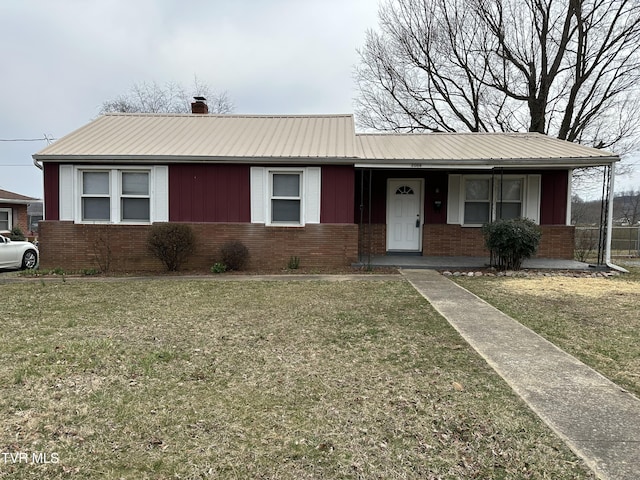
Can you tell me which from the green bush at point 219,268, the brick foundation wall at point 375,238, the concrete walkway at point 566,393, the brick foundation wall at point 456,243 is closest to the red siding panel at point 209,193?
the green bush at point 219,268

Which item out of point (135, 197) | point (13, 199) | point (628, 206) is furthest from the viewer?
point (628, 206)

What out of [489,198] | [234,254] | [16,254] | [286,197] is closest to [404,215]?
[489,198]

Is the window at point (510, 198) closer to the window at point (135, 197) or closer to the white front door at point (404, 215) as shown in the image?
the white front door at point (404, 215)

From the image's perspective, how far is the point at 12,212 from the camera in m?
25.3

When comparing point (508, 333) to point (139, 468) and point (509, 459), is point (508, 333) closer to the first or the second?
point (509, 459)

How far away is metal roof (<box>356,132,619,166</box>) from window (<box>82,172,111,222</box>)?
710 centimetres

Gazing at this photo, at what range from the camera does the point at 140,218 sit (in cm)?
1154

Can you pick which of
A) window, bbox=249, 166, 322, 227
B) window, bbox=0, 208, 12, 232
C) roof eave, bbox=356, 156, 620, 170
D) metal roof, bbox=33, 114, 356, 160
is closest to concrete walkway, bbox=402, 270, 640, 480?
roof eave, bbox=356, 156, 620, 170

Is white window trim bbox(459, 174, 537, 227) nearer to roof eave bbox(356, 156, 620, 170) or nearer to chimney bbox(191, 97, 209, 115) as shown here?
roof eave bbox(356, 156, 620, 170)

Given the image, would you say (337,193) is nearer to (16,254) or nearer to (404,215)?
(404,215)

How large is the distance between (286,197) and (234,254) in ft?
6.84

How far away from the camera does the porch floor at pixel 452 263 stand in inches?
428

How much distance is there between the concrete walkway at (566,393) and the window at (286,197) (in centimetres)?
623

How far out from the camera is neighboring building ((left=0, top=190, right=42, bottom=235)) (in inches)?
971
